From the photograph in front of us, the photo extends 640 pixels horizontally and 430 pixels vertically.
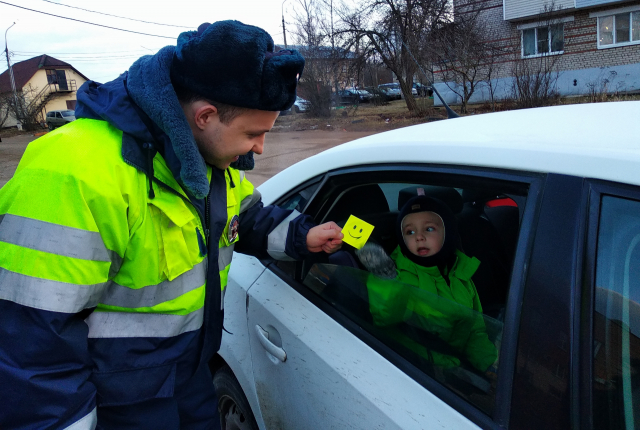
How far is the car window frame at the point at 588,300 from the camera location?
85 centimetres

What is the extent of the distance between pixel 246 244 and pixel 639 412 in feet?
4.09

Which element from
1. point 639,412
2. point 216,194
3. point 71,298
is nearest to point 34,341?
point 71,298

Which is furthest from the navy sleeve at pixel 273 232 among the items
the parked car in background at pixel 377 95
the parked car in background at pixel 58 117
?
the parked car in background at pixel 58 117

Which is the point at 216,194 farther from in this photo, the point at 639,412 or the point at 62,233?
the point at 639,412

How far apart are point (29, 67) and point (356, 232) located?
52524mm

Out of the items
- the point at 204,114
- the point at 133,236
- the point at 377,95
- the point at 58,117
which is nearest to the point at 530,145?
the point at 204,114

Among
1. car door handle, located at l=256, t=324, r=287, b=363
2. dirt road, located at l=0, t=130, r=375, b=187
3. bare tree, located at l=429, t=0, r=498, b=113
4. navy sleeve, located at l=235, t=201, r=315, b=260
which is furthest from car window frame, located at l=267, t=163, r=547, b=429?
bare tree, located at l=429, t=0, r=498, b=113

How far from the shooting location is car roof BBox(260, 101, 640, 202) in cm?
92

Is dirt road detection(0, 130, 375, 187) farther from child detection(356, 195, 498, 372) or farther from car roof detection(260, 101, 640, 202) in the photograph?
car roof detection(260, 101, 640, 202)

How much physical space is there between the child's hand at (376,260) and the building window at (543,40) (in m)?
19.2

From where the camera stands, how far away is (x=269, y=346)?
153 cm

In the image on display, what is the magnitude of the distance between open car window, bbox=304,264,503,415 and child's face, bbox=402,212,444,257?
0.33 m

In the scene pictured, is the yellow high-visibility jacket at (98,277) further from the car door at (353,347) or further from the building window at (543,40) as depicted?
the building window at (543,40)

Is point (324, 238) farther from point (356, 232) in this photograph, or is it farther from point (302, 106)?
point (302, 106)
